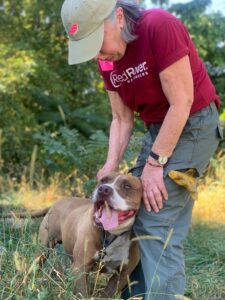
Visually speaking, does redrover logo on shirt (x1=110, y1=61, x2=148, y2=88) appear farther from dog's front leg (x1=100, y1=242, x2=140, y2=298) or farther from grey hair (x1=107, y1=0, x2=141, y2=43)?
dog's front leg (x1=100, y1=242, x2=140, y2=298)

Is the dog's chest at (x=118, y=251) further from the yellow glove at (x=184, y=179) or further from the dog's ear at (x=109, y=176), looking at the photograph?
the yellow glove at (x=184, y=179)

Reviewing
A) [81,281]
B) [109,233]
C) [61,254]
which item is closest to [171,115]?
[109,233]

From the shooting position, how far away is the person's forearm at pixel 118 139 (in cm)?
466

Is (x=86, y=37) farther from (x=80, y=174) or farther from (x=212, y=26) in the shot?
(x=212, y=26)

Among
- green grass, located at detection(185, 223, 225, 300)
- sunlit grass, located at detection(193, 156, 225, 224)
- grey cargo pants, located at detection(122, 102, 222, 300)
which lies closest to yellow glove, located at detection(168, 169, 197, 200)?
grey cargo pants, located at detection(122, 102, 222, 300)

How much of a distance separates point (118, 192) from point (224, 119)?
9145mm

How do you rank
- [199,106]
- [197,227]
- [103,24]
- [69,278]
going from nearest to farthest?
[69,278] < [103,24] < [199,106] < [197,227]

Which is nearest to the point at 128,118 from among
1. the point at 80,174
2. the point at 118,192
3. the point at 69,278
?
the point at 118,192

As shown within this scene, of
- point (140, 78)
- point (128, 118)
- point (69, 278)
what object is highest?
point (140, 78)

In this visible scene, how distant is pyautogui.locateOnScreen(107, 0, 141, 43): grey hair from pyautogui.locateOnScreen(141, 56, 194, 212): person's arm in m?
→ 0.33

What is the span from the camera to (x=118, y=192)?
4301 millimetres

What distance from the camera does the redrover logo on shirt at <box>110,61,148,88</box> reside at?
391 cm

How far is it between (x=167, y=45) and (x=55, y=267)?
172cm

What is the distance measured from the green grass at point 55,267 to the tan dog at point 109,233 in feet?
0.55
